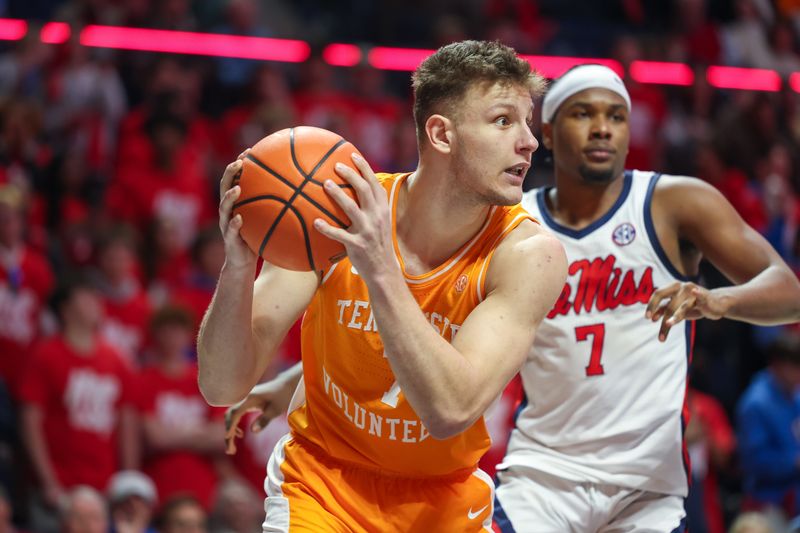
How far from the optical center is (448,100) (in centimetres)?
362

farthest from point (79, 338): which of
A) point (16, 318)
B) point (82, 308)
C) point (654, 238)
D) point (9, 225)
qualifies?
point (654, 238)

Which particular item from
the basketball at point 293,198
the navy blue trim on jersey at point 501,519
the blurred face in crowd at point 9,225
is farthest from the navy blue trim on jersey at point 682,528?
the blurred face in crowd at point 9,225

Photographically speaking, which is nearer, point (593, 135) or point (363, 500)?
point (363, 500)

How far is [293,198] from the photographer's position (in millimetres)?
3268

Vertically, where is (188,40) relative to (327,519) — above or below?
above

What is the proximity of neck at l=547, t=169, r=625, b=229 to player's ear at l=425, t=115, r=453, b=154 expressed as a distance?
1.26 meters

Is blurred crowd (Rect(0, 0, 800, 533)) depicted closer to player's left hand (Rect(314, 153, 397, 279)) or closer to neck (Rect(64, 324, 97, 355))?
neck (Rect(64, 324, 97, 355))

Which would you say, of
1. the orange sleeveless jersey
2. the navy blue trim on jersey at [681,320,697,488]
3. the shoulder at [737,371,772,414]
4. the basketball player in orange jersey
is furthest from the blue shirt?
the orange sleeveless jersey

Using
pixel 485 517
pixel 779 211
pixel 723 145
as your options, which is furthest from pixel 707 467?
pixel 485 517

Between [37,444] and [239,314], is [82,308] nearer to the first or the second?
[37,444]

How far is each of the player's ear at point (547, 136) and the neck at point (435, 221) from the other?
130 cm

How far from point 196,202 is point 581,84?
17.2ft

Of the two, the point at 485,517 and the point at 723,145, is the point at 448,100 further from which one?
the point at 723,145

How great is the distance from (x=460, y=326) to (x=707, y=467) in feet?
18.8
